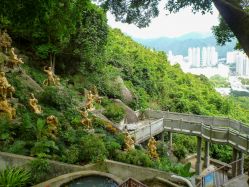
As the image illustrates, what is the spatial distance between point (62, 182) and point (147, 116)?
14.9 m

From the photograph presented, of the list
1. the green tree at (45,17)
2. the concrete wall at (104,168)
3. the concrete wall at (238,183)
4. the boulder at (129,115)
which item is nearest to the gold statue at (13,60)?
the green tree at (45,17)

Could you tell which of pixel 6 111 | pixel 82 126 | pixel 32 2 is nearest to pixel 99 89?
pixel 82 126

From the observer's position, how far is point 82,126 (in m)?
18.9

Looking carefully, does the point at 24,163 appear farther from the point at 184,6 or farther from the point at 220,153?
the point at 220,153

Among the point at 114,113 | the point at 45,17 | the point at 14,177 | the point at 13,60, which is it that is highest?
the point at 45,17

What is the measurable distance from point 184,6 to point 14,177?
7.55 m

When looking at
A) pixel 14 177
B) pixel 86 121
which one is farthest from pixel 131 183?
pixel 86 121

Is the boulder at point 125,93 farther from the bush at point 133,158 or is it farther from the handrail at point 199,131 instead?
the bush at point 133,158

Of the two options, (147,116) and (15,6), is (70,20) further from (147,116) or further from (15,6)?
(147,116)

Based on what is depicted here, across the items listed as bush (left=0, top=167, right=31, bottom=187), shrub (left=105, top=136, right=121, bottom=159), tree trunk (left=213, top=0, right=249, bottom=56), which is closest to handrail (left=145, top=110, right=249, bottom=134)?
shrub (left=105, top=136, right=121, bottom=159)

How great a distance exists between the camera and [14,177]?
42.4 ft

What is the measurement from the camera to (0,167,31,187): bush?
1270 centimetres

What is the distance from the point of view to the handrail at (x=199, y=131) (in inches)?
784

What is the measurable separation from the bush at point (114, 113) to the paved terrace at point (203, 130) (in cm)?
134
